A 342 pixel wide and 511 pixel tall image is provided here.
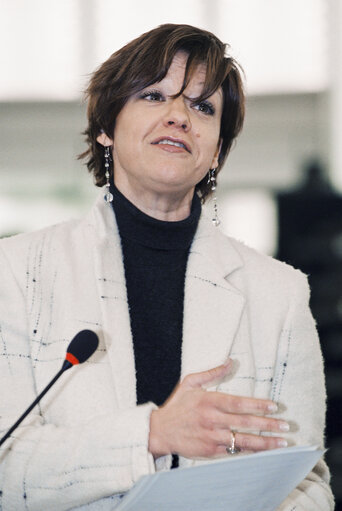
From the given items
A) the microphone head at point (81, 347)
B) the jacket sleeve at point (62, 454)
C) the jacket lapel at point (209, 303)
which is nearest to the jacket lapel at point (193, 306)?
the jacket lapel at point (209, 303)

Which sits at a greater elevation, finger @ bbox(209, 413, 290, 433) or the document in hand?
finger @ bbox(209, 413, 290, 433)

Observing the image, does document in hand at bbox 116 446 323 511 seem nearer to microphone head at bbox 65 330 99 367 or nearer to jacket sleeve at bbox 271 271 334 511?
microphone head at bbox 65 330 99 367

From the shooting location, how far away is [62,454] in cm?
120

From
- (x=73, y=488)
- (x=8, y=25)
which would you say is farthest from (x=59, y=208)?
(x=73, y=488)

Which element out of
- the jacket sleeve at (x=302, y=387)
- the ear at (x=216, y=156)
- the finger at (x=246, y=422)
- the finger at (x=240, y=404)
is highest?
the ear at (x=216, y=156)

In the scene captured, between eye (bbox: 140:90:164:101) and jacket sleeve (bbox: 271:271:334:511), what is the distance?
479 millimetres

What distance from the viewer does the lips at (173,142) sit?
4.83ft

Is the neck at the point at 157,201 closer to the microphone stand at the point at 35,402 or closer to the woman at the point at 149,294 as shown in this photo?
the woman at the point at 149,294

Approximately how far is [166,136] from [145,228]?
194mm

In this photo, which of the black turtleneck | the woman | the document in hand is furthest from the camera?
the black turtleneck

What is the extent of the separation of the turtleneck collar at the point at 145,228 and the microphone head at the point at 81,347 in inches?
16.6

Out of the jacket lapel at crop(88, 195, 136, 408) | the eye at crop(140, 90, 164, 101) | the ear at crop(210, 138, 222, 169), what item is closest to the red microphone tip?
the jacket lapel at crop(88, 195, 136, 408)

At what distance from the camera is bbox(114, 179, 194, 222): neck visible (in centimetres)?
154

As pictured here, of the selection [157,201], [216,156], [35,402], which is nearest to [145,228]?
[157,201]
